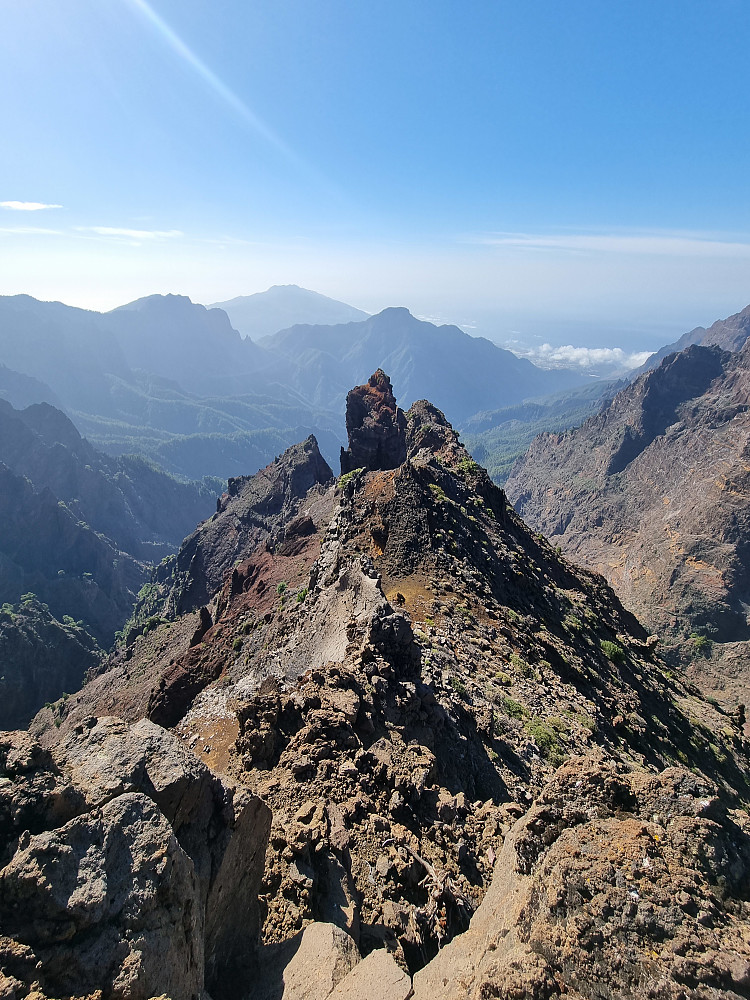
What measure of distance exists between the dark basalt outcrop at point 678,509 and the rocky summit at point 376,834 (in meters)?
67.5

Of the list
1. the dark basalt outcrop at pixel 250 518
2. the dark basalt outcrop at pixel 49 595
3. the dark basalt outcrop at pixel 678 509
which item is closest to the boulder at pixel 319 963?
the dark basalt outcrop at pixel 678 509

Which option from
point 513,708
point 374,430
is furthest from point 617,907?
point 374,430

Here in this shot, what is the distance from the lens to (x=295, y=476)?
9919cm

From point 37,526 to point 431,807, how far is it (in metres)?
195

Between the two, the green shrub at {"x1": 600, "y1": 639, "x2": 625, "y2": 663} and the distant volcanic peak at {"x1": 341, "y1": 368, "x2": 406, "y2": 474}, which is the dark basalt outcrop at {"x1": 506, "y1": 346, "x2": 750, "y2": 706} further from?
the distant volcanic peak at {"x1": 341, "y1": 368, "x2": 406, "y2": 474}

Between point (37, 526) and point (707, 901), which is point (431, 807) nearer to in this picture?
point (707, 901)

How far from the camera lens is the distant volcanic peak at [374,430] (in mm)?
62875

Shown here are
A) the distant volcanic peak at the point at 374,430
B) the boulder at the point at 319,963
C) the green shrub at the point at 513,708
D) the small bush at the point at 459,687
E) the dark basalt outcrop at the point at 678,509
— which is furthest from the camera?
the dark basalt outcrop at the point at 678,509

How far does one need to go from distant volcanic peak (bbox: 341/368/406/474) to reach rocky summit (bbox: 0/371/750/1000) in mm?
37647

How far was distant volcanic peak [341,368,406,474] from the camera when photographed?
62875mm

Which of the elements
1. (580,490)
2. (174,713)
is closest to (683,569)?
(580,490)

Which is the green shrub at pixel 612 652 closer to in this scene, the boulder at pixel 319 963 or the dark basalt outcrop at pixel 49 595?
the boulder at pixel 319 963

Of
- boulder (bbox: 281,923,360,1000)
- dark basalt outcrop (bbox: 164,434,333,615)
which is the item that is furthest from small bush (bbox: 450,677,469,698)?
dark basalt outcrop (bbox: 164,434,333,615)

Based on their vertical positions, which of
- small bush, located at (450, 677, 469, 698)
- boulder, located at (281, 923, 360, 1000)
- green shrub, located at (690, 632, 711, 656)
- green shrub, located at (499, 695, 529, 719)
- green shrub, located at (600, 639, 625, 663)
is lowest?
green shrub, located at (690, 632, 711, 656)
